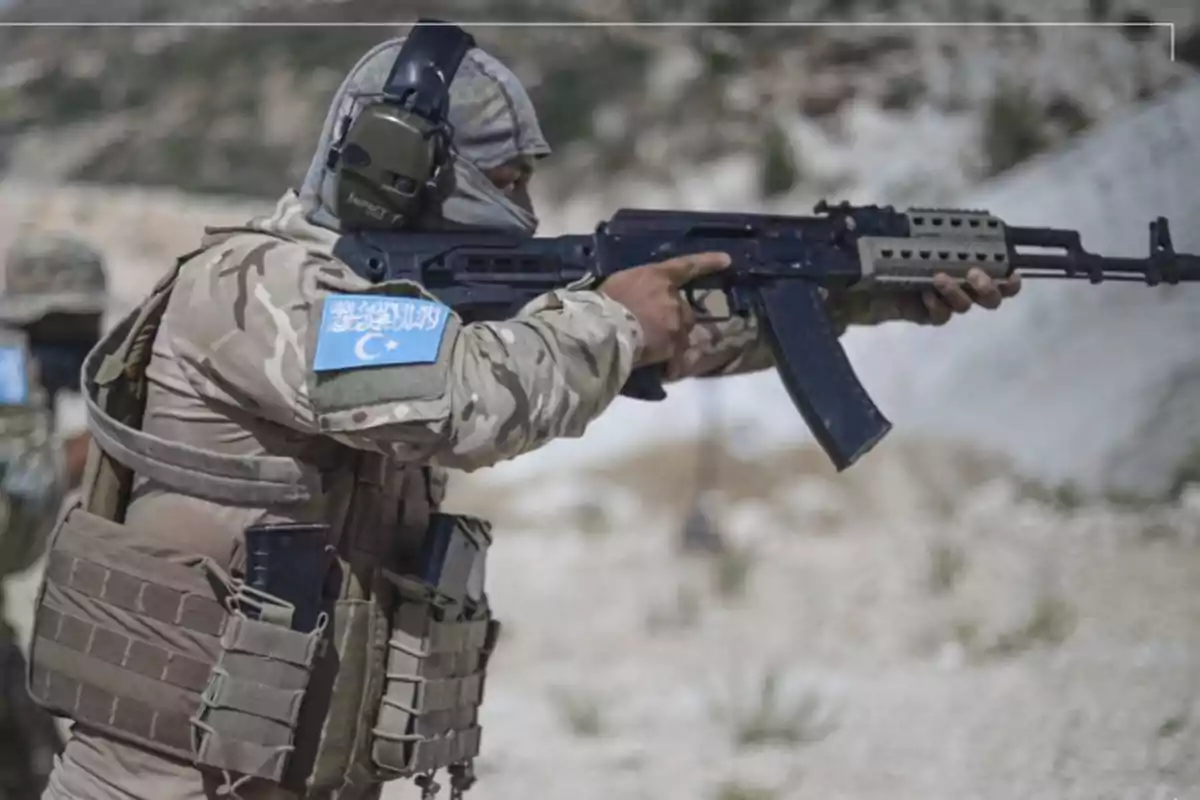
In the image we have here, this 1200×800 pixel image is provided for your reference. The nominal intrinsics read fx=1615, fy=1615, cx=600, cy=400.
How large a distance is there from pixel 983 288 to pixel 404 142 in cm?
110

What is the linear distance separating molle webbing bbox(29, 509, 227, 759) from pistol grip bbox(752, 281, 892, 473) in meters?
0.99

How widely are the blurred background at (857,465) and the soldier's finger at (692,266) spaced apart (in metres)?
1.76

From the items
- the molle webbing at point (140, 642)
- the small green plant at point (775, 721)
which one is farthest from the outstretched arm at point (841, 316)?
the small green plant at point (775, 721)

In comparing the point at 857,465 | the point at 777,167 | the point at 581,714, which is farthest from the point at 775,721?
the point at 777,167

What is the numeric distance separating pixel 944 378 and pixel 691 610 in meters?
2.21

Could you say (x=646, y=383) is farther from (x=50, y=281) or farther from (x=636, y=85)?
(x=636, y=85)

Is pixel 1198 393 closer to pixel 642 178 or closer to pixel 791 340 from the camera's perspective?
pixel 791 340

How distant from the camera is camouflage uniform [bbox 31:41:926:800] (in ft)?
6.29

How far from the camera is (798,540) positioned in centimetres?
750

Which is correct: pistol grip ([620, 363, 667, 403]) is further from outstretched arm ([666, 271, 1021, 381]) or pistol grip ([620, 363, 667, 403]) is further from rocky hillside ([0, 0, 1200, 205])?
rocky hillside ([0, 0, 1200, 205])

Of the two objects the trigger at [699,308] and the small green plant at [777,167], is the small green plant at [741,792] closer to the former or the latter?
the trigger at [699,308]

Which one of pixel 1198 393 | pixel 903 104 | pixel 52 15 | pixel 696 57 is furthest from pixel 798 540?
pixel 696 57

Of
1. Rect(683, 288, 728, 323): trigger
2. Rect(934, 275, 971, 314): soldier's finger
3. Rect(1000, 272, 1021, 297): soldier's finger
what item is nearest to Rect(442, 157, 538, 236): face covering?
Rect(683, 288, 728, 323): trigger

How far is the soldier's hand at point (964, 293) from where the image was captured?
270 centimetres
